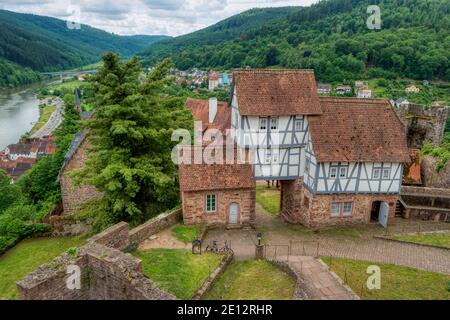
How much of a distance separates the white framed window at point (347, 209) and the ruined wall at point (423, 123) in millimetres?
12309

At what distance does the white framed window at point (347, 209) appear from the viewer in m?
22.3

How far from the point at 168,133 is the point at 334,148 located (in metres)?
9.27

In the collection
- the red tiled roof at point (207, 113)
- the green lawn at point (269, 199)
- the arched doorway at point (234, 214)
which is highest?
the red tiled roof at point (207, 113)

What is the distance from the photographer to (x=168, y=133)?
70.8ft

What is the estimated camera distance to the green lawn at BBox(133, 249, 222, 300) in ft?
47.4

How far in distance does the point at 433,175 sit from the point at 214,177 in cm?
1618

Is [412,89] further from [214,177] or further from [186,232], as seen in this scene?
[186,232]

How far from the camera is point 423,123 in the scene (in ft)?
107

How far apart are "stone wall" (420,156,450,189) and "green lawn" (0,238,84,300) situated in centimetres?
2389

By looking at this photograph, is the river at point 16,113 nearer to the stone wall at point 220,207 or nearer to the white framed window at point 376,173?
the stone wall at point 220,207

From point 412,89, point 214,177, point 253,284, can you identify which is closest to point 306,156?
point 214,177

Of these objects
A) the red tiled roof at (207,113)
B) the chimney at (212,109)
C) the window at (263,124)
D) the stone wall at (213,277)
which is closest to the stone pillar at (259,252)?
the stone wall at (213,277)

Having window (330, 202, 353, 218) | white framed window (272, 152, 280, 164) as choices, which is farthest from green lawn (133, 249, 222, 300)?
window (330, 202, 353, 218)

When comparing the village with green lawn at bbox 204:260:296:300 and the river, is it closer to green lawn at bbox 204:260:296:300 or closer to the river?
green lawn at bbox 204:260:296:300
